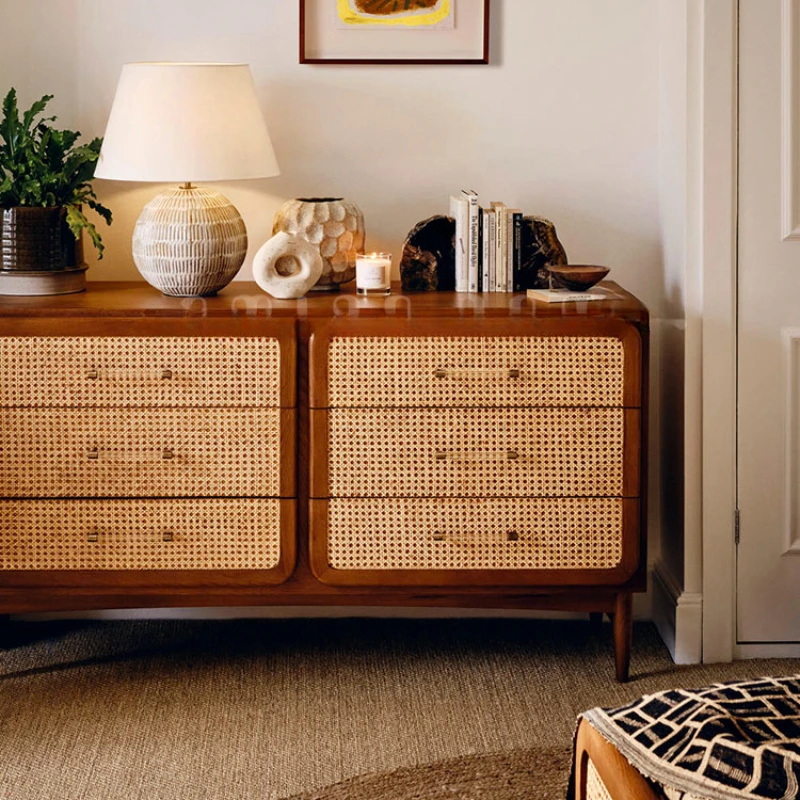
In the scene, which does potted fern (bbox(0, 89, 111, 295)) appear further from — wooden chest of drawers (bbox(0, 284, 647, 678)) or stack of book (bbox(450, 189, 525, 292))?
stack of book (bbox(450, 189, 525, 292))

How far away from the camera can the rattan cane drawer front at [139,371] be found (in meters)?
2.45

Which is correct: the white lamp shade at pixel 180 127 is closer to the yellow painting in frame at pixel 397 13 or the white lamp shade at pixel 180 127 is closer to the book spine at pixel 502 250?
the yellow painting in frame at pixel 397 13

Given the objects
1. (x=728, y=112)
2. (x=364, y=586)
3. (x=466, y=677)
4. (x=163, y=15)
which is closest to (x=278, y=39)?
(x=163, y=15)

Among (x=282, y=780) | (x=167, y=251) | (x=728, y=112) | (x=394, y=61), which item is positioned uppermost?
(x=394, y=61)

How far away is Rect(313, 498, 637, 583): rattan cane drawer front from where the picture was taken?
2.52 meters

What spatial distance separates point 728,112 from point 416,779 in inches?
62.3

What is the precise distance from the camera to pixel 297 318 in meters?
2.46

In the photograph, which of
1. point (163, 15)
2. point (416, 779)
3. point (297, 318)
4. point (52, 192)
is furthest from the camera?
point (163, 15)

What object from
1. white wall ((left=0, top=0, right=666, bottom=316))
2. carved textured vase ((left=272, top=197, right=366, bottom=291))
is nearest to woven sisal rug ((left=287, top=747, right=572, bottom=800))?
carved textured vase ((left=272, top=197, right=366, bottom=291))

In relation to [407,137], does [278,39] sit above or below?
above

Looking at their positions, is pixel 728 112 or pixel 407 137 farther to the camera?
pixel 407 137

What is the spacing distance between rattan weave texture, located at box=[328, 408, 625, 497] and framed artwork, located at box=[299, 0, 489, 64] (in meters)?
0.95

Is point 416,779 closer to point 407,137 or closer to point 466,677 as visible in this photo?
point 466,677

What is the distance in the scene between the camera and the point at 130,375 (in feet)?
8.07
